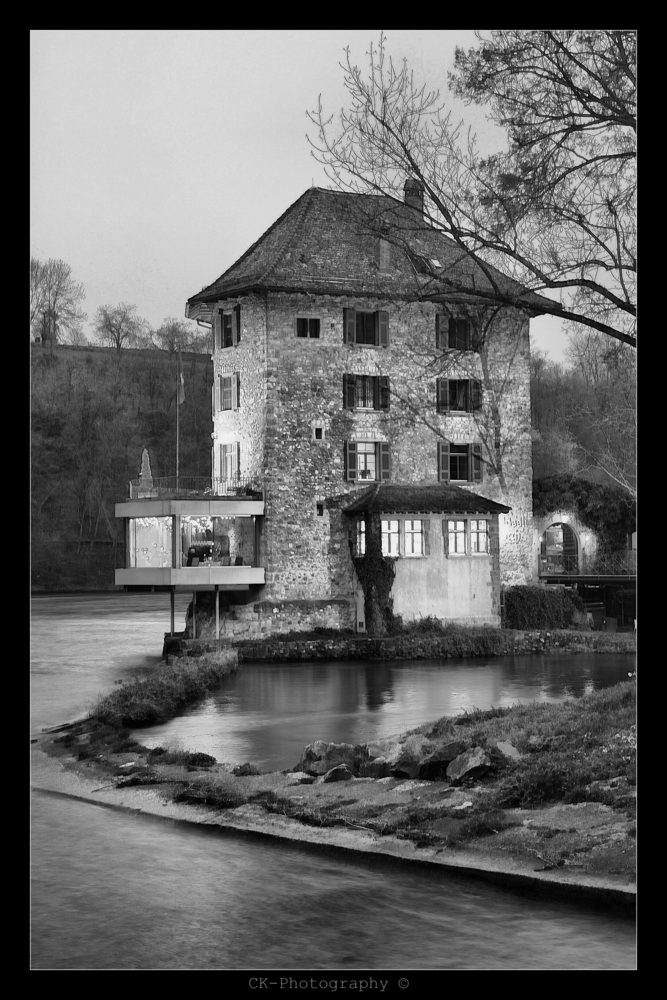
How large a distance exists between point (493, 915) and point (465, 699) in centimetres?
1273

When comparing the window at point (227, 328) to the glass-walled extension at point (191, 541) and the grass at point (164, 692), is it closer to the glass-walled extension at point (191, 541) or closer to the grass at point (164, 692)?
the glass-walled extension at point (191, 541)

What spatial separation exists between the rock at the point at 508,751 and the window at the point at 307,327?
780 inches

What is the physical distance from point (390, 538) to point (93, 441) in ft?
97.0

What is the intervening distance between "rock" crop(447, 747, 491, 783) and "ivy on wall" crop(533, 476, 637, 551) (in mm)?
23974

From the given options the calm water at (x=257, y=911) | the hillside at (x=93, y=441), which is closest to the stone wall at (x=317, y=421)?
the calm water at (x=257, y=911)

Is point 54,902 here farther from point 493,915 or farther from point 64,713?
point 64,713

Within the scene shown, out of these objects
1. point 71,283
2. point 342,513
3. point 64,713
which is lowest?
point 64,713

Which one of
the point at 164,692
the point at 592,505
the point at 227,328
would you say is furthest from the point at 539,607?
the point at 164,692

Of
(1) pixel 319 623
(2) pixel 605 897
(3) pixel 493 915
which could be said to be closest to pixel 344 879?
(3) pixel 493 915

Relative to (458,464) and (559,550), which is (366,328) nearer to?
(458,464)

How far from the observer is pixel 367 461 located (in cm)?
2981

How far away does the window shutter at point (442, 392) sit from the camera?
3050 centimetres

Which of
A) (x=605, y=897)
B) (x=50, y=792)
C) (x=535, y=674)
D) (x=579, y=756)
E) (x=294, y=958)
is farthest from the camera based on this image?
(x=535, y=674)

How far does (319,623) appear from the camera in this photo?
94.4 ft
